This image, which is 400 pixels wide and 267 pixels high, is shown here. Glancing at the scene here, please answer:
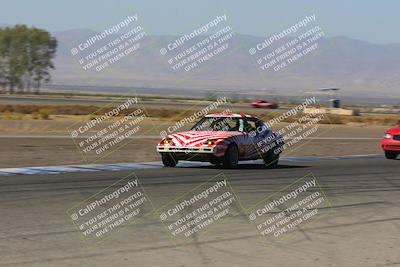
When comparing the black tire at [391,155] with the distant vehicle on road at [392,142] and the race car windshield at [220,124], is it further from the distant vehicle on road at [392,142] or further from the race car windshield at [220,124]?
the race car windshield at [220,124]

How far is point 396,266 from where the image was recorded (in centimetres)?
725

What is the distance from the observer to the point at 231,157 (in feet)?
54.6

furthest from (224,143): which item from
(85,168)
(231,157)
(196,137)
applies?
(85,168)

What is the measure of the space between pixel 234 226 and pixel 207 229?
1.51 feet

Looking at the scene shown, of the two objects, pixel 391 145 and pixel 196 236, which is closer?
pixel 196 236

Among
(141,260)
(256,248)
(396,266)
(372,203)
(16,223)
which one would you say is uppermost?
(16,223)

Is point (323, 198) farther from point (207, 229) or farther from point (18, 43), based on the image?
point (18, 43)

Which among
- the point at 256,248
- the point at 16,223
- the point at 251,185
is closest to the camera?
the point at 256,248

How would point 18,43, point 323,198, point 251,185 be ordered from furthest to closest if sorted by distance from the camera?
1. point 18,43
2. point 251,185
3. point 323,198

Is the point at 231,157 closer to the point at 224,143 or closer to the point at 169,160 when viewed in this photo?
the point at 224,143

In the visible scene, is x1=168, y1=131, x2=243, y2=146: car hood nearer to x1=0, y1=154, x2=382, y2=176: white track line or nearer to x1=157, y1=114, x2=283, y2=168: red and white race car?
x1=157, y1=114, x2=283, y2=168: red and white race car

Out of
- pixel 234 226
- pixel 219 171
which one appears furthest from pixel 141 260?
pixel 219 171

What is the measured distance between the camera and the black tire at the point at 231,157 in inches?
651

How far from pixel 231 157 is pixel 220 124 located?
129 centimetres
